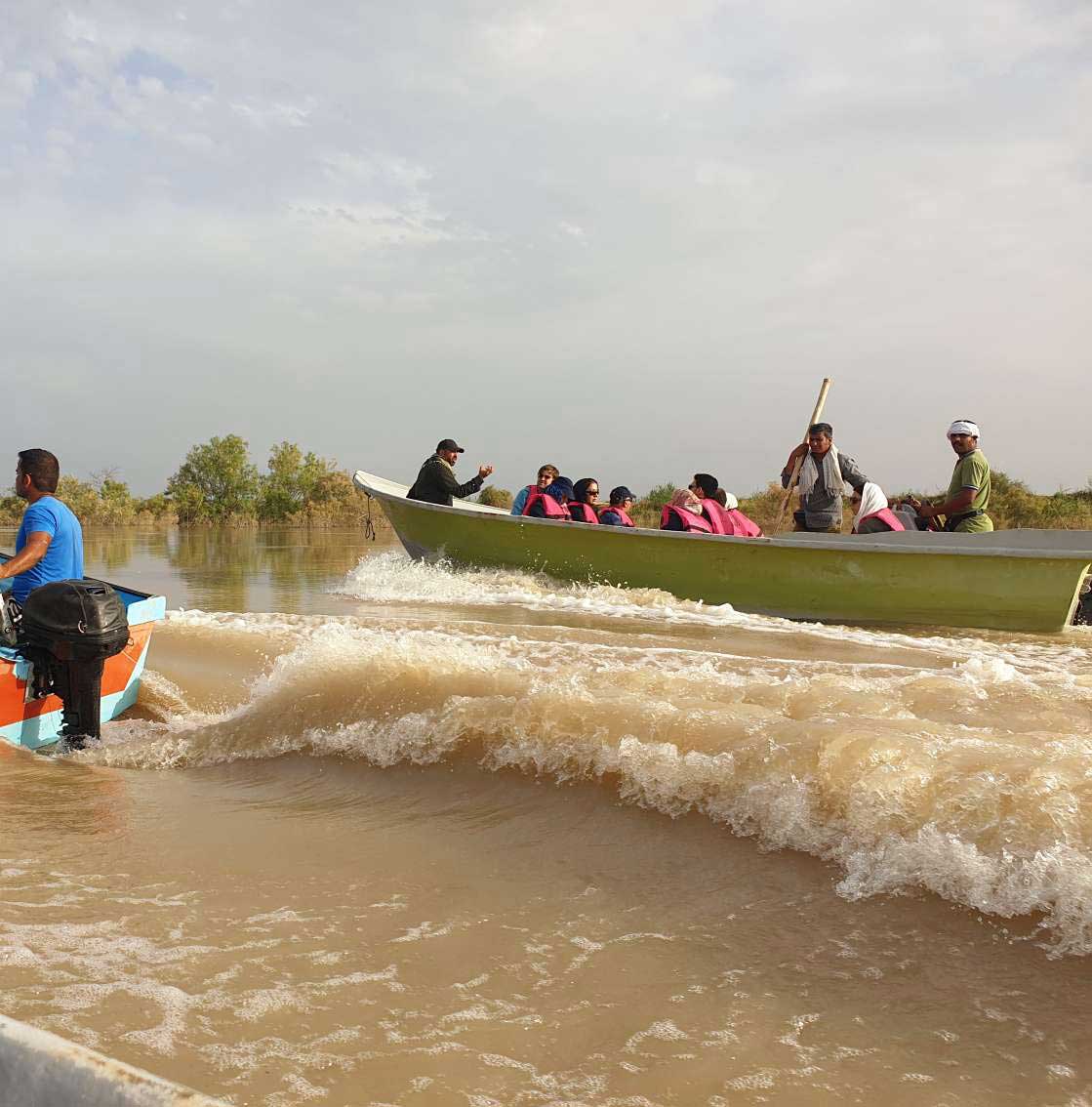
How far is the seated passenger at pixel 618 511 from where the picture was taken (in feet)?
39.1

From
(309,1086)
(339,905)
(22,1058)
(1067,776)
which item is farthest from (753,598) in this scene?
(22,1058)

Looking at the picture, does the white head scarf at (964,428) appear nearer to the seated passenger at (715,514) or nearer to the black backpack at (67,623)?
the seated passenger at (715,514)

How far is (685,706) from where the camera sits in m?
4.49

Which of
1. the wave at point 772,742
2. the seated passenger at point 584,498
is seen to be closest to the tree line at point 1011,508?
the seated passenger at point 584,498

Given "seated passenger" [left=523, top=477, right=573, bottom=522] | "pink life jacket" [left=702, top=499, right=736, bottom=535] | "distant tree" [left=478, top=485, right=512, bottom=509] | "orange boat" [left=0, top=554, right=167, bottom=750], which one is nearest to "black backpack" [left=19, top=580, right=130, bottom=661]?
"orange boat" [left=0, top=554, right=167, bottom=750]

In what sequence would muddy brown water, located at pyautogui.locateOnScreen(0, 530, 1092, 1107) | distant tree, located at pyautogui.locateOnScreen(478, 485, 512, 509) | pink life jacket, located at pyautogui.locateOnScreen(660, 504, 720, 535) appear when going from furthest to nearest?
distant tree, located at pyautogui.locateOnScreen(478, 485, 512, 509), pink life jacket, located at pyautogui.locateOnScreen(660, 504, 720, 535), muddy brown water, located at pyautogui.locateOnScreen(0, 530, 1092, 1107)

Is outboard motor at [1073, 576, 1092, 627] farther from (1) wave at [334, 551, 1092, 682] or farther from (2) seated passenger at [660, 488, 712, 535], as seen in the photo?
(2) seated passenger at [660, 488, 712, 535]

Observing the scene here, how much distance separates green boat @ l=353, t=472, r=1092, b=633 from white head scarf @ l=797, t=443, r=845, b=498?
2.19 feet

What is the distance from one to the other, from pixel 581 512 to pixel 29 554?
Answer: 8.23 m

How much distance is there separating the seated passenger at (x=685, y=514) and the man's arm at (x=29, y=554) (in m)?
6.81

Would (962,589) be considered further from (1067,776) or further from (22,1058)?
(22,1058)

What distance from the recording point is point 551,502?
12.0 metres

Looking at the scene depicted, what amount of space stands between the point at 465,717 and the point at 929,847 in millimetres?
2235

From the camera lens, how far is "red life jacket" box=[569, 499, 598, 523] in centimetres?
1240
